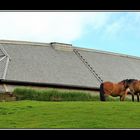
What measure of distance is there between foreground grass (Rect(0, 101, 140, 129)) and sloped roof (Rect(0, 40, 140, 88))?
14725 millimetres

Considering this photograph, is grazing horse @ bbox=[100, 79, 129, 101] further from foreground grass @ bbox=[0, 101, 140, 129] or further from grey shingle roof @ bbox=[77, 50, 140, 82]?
grey shingle roof @ bbox=[77, 50, 140, 82]

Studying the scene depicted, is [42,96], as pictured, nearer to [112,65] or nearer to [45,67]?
[45,67]

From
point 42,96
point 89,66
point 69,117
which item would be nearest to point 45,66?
point 89,66

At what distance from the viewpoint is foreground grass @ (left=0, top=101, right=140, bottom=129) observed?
1062 centimetres

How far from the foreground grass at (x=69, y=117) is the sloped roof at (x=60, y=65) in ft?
48.3

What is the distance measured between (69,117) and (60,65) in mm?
21538

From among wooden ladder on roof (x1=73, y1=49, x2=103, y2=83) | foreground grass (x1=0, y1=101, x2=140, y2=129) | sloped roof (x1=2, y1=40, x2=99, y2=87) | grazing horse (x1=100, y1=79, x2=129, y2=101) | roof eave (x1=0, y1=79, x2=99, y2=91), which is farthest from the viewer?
wooden ladder on roof (x1=73, y1=49, x2=103, y2=83)

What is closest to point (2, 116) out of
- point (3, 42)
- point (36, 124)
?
point (36, 124)

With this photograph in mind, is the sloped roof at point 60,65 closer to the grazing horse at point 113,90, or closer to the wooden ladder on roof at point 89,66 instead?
the wooden ladder on roof at point 89,66

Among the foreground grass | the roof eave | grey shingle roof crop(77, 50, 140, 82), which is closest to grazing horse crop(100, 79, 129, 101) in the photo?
the foreground grass

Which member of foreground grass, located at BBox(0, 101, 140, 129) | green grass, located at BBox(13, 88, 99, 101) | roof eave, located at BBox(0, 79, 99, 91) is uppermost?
roof eave, located at BBox(0, 79, 99, 91)

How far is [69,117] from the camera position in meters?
12.0
